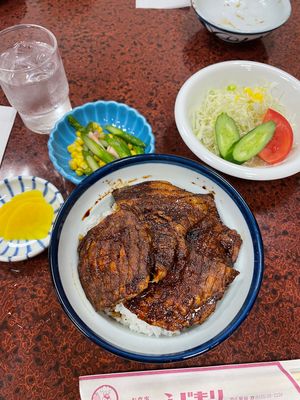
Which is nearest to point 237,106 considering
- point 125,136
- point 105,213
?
point 125,136

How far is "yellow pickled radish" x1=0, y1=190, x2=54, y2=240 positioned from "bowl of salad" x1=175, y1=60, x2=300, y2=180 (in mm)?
751

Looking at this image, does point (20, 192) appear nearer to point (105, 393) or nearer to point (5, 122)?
point (5, 122)

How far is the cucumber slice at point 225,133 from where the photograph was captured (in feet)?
5.72

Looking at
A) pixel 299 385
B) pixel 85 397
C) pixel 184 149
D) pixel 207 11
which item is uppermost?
pixel 207 11

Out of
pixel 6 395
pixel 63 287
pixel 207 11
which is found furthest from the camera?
pixel 207 11

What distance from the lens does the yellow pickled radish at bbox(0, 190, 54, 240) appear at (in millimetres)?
1527

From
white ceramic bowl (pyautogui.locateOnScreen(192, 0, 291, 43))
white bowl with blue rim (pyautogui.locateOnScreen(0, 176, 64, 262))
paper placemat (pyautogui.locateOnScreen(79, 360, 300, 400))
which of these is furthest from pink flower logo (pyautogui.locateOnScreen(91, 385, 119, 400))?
white ceramic bowl (pyautogui.locateOnScreen(192, 0, 291, 43))

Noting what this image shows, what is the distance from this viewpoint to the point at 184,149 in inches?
74.7

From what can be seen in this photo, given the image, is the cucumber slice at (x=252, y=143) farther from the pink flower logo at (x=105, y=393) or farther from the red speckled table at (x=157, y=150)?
the pink flower logo at (x=105, y=393)

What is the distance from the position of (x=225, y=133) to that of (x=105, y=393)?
1.32 m

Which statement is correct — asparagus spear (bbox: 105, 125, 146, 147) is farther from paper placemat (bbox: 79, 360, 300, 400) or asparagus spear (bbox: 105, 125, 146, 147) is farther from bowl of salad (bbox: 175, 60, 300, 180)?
paper placemat (bbox: 79, 360, 300, 400)

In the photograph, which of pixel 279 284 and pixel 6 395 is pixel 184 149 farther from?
pixel 6 395

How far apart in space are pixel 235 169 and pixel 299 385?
89 cm

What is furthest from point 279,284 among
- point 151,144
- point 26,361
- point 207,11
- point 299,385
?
point 207,11
